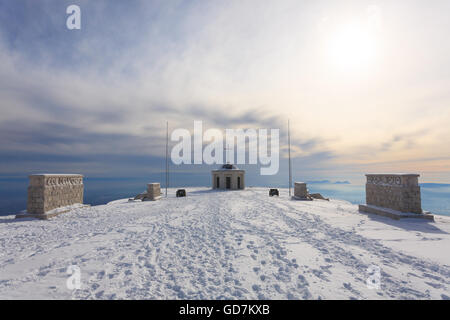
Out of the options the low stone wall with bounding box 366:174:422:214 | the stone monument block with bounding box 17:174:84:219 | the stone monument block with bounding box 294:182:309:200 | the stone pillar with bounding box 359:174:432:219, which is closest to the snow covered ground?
the stone pillar with bounding box 359:174:432:219

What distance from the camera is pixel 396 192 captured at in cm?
1055

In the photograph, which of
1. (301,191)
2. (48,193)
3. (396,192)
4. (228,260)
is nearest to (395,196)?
(396,192)

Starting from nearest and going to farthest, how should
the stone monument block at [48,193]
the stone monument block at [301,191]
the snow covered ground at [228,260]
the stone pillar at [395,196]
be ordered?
the snow covered ground at [228,260] < the stone pillar at [395,196] < the stone monument block at [48,193] < the stone monument block at [301,191]

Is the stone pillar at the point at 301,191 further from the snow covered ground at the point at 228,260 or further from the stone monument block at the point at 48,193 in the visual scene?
the stone monument block at the point at 48,193

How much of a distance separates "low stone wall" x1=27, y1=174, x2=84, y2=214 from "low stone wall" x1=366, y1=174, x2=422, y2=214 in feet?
67.5

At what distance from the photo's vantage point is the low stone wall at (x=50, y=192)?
11.1 m

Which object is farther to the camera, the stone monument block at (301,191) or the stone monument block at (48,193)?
the stone monument block at (301,191)

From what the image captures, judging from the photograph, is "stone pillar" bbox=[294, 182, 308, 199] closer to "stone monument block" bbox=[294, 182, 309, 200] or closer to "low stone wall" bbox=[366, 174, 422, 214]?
"stone monument block" bbox=[294, 182, 309, 200]

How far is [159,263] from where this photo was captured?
497cm

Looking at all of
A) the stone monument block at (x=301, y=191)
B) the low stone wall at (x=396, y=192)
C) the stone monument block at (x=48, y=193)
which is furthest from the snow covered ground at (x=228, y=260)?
the stone monument block at (x=301, y=191)

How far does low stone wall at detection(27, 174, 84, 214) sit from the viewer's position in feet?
36.3

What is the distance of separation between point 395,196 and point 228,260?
1113 centimetres
